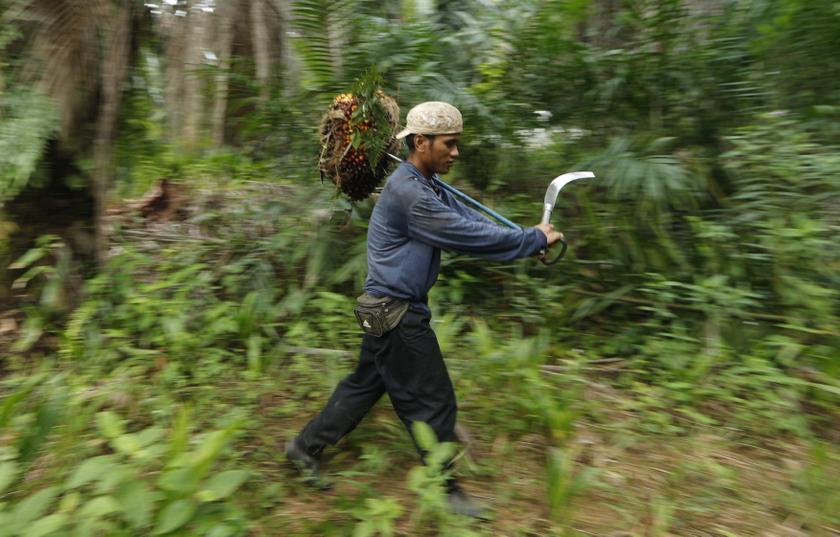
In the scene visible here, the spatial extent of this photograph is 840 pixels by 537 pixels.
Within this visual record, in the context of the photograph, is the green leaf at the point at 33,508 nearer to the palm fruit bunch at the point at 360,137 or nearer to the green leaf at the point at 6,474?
the green leaf at the point at 6,474

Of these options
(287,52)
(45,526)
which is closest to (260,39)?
(287,52)

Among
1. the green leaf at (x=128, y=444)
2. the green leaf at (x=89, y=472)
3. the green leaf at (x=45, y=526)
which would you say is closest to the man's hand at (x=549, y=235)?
the green leaf at (x=128, y=444)

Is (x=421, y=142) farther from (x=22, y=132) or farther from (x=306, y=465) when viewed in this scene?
(x=22, y=132)

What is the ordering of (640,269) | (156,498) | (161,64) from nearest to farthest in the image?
1. (156,498)
2. (640,269)
3. (161,64)

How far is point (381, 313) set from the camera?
10.7 ft

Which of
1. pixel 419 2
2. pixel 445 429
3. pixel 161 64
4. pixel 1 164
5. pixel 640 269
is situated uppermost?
pixel 419 2

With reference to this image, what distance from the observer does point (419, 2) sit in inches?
257

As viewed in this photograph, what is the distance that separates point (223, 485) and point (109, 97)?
11.5 feet

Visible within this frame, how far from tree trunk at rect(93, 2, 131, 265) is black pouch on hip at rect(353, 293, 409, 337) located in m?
3.03

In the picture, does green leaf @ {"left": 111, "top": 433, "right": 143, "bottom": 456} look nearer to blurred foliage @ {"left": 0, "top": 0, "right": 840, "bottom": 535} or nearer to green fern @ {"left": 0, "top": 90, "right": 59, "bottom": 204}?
blurred foliage @ {"left": 0, "top": 0, "right": 840, "bottom": 535}

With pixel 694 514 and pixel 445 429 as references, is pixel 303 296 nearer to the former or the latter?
pixel 445 429

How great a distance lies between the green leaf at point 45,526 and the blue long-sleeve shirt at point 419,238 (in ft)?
5.30

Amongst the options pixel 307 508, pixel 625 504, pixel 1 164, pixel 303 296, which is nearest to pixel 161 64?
pixel 1 164

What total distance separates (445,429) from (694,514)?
4.04 ft
